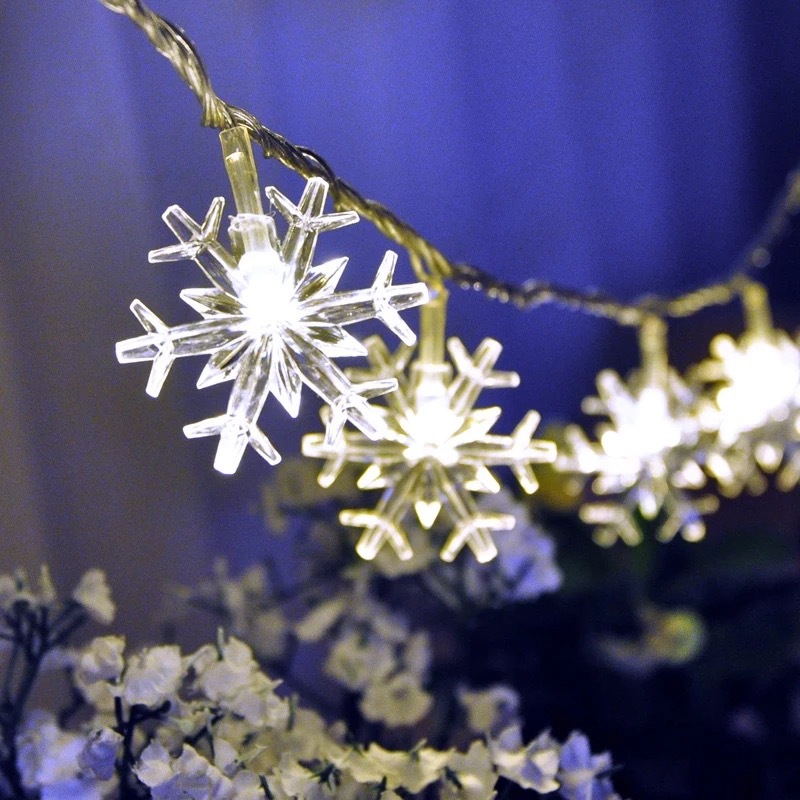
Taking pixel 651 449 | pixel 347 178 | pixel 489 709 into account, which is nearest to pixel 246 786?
pixel 489 709

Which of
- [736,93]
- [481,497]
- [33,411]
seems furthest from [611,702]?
[736,93]

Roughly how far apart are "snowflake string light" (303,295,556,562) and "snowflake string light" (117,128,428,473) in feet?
0.30

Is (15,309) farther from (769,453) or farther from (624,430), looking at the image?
(769,453)

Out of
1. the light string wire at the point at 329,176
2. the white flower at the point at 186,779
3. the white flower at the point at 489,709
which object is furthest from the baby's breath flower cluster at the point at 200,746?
the light string wire at the point at 329,176

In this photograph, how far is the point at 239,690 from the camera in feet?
1.55

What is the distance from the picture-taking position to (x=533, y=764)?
0.47 m

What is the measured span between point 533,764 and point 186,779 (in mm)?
177

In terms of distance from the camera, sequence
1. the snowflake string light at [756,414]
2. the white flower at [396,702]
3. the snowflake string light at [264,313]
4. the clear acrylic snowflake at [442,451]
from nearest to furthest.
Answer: the snowflake string light at [264,313] < the clear acrylic snowflake at [442,451] < the white flower at [396,702] < the snowflake string light at [756,414]

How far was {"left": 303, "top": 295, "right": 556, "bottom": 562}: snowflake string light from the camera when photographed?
1.46ft

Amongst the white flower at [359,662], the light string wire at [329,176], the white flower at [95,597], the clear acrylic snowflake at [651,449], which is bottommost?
the white flower at [95,597]

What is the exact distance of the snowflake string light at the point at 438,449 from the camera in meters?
0.44

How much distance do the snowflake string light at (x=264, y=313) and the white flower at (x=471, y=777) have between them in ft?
0.73

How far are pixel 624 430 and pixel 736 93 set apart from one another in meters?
0.96

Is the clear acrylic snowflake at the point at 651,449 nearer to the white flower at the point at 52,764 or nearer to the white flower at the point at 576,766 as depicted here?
the white flower at the point at 576,766
